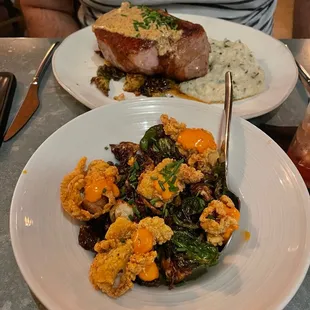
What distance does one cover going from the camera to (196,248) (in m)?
0.95

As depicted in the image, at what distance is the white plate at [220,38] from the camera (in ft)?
4.77

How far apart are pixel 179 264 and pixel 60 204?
0.34 meters

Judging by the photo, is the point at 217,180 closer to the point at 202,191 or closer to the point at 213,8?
the point at 202,191

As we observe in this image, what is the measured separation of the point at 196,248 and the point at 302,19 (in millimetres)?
1747

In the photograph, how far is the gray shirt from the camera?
185 centimetres

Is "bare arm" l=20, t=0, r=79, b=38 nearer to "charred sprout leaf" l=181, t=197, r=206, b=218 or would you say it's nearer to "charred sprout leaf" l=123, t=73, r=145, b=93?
"charred sprout leaf" l=123, t=73, r=145, b=93

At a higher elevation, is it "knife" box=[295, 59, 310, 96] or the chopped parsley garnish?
the chopped parsley garnish

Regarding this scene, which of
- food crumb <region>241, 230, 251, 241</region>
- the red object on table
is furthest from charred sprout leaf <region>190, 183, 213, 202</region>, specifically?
the red object on table

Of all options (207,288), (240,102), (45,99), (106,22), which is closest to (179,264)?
(207,288)

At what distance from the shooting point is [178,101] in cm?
131

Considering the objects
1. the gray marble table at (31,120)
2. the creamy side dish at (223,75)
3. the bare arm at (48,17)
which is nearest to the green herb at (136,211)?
the gray marble table at (31,120)

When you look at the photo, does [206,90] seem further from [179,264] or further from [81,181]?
[179,264]

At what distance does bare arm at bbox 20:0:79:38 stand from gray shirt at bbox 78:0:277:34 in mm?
224

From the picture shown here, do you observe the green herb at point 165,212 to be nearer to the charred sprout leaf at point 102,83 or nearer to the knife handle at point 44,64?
the charred sprout leaf at point 102,83
